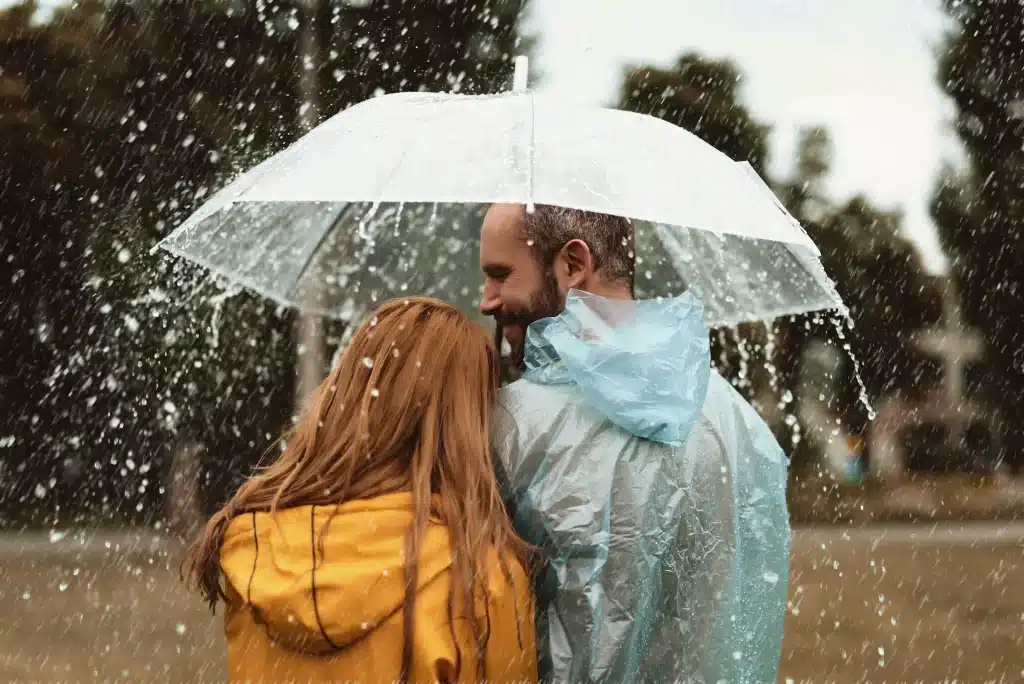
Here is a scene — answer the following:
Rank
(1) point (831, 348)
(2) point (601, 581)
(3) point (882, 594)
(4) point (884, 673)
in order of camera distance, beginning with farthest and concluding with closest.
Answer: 1. (1) point (831, 348)
2. (3) point (882, 594)
3. (4) point (884, 673)
4. (2) point (601, 581)

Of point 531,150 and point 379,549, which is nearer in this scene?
point 379,549

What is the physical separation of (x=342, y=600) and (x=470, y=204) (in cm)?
212

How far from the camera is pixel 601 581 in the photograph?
8.36ft

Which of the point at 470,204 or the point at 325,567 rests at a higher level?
the point at 325,567

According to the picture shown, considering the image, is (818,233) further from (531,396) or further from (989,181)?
(531,396)

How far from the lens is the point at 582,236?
2943 mm

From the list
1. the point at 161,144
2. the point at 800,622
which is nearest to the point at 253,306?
the point at 161,144

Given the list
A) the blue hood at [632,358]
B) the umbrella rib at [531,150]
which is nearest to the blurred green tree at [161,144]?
the umbrella rib at [531,150]

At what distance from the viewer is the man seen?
2.55 m

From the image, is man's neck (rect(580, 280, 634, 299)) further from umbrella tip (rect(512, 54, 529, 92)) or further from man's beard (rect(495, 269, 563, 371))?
umbrella tip (rect(512, 54, 529, 92))

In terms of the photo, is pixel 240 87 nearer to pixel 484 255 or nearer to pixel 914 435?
pixel 484 255

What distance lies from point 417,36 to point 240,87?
2050mm

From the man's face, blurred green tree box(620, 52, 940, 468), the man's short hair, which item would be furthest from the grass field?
blurred green tree box(620, 52, 940, 468)

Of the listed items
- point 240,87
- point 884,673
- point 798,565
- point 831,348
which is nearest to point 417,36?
point 240,87
